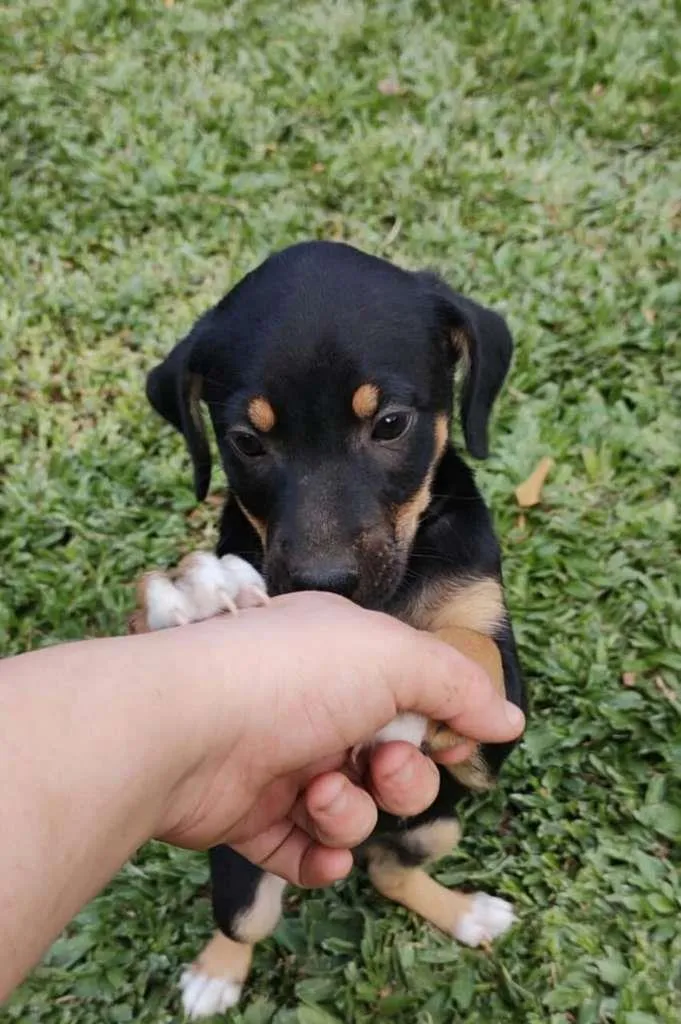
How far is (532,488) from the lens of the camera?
4.20 m

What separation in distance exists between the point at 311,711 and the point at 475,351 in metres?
1.24

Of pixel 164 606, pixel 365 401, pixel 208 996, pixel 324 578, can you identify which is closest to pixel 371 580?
pixel 324 578

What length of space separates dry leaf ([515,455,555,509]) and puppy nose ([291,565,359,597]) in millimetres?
1806

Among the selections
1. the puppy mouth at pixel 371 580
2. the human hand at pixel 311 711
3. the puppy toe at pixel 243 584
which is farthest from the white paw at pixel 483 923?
the puppy toe at pixel 243 584

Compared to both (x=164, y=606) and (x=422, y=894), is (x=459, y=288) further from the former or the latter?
(x=164, y=606)

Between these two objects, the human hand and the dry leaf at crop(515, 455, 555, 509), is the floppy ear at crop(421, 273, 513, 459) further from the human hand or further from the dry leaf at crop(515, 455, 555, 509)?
the dry leaf at crop(515, 455, 555, 509)

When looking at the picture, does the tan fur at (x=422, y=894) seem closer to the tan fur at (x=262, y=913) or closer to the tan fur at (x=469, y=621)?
the tan fur at (x=262, y=913)

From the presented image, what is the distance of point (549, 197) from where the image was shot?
530 centimetres

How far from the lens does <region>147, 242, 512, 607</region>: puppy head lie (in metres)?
2.64

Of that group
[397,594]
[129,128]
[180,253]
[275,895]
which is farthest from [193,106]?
[275,895]

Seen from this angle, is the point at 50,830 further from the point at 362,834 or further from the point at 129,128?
the point at 129,128

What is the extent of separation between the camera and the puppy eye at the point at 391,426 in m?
2.75

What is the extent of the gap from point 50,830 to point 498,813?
2112mm

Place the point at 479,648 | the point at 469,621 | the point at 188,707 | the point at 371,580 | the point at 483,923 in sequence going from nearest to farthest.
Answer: the point at 188,707
the point at 371,580
the point at 479,648
the point at 469,621
the point at 483,923
